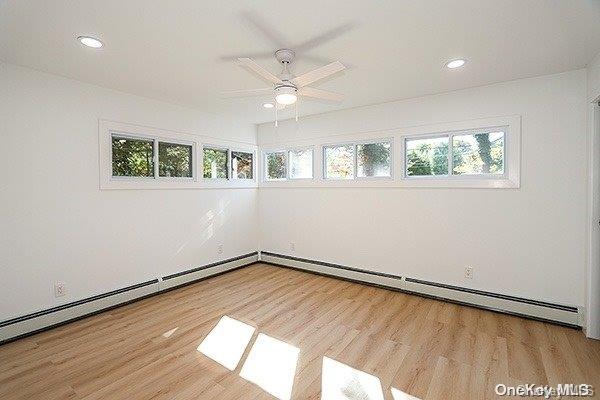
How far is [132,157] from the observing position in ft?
12.0

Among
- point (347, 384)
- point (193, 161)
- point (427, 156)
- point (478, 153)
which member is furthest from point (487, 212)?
point (193, 161)

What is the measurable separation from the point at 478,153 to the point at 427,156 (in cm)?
57

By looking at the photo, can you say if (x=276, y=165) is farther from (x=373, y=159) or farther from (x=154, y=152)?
(x=154, y=152)

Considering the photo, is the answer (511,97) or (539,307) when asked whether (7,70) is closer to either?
(511,97)

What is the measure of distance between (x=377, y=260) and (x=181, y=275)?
275 cm

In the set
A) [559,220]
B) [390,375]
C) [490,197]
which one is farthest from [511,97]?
[390,375]

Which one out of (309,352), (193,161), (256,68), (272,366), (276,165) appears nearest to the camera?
(256,68)

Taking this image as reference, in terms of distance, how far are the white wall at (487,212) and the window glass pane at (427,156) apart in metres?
0.25

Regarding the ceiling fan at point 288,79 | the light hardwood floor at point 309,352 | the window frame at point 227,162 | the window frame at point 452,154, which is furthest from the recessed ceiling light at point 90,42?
the window frame at point 452,154

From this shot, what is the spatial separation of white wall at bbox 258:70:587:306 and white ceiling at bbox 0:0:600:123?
1.12 feet

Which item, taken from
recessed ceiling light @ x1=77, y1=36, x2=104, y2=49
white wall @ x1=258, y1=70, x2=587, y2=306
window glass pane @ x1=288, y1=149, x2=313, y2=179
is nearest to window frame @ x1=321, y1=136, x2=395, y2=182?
white wall @ x1=258, y1=70, x2=587, y2=306

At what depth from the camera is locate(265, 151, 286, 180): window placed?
5.24 meters

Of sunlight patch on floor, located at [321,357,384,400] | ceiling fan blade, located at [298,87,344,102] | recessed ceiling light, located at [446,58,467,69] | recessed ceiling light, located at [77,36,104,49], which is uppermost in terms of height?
recessed ceiling light, located at [446,58,467,69]

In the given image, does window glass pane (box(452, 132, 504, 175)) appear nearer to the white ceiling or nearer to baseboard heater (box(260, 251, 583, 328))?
the white ceiling
